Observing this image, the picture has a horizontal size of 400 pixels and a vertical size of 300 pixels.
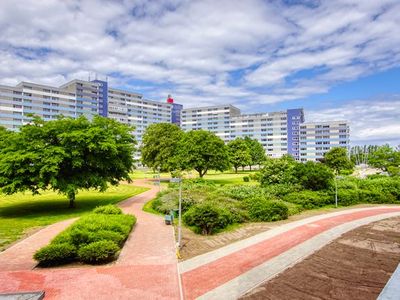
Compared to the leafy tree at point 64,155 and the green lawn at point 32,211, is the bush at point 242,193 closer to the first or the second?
the leafy tree at point 64,155

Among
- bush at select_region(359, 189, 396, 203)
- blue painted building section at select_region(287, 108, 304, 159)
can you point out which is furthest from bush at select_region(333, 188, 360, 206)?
blue painted building section at select_region(287, 108, 304, 159)

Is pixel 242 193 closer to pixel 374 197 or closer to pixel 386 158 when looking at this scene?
pixel 374 197

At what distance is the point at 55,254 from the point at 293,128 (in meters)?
154

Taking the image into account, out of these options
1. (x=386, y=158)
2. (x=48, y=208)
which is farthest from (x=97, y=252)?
(x=386, y=158)

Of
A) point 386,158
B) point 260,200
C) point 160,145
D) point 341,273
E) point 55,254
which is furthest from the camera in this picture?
point 386,158

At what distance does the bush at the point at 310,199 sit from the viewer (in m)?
27.7

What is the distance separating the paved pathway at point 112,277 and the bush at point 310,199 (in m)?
15.4

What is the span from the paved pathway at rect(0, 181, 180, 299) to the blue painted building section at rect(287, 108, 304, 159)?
149 m

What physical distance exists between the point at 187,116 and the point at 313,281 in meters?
167

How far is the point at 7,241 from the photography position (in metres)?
17.2

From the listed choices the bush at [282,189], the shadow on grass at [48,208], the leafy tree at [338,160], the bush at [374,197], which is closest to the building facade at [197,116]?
the leafy tree at [338,160]

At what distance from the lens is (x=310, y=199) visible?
2841cm

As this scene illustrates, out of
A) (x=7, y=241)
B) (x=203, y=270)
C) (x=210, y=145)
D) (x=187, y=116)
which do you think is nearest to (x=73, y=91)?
(x=187, y=116)

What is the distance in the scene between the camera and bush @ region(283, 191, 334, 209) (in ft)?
90.9
